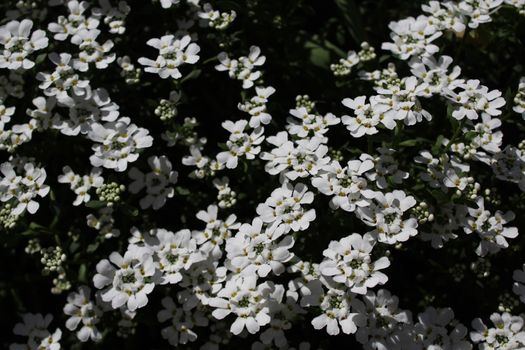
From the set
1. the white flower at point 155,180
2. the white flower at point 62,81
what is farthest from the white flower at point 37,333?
the white flower at point 62,81

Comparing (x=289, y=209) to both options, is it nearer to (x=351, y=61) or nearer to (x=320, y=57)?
(x=351, y=61)

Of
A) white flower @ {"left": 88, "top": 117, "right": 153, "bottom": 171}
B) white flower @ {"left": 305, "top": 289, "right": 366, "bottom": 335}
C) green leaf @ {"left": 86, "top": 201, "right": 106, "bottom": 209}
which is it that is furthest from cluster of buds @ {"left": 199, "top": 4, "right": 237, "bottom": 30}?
white flower @ {"left": 305, "top": 289, "right": 366, "bottom": 335}

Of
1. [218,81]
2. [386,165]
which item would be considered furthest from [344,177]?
[218,81]

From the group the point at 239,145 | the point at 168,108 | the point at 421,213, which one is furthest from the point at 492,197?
the point at 168,108

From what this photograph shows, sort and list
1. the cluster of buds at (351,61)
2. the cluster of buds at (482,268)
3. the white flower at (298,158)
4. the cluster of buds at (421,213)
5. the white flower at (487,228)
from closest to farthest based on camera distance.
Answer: the cluster of buds at (421,213), the white flower at (298,158), the white flower at (487,228), the cluster of buds at (482,268), the cluster of buds at (351,61)

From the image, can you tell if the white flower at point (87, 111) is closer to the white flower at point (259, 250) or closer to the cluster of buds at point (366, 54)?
the white flower at point (259, 250)

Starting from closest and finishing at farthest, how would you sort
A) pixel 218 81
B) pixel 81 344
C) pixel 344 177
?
pixel 344 177 < pixel 81 344 < pixel 218 81

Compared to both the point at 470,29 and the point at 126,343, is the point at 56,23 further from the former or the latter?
the point at 470,29
